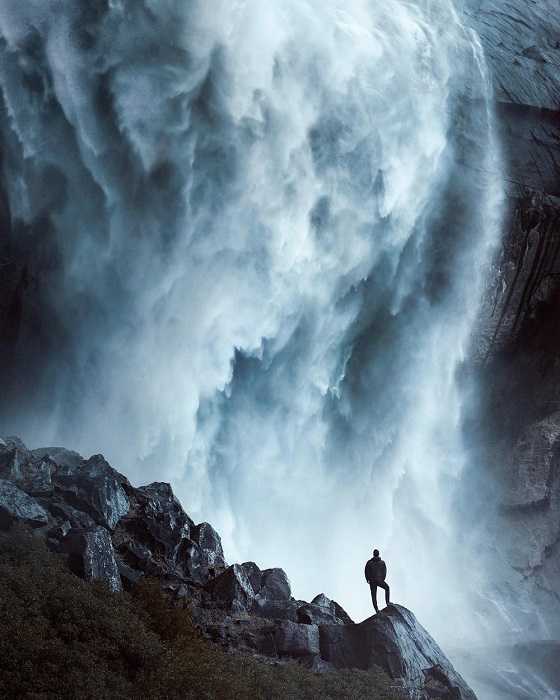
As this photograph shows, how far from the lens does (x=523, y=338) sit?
30281 mm

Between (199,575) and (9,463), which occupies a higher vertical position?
(9,463)

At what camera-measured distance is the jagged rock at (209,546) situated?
15.6 m

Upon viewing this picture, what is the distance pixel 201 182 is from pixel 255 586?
48.7ft

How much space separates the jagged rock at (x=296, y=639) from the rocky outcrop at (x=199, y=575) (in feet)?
0.06

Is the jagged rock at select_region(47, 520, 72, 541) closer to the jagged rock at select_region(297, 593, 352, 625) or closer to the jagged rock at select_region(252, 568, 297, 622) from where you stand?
the jagged rock at select_region(252, 568, 297, 622)

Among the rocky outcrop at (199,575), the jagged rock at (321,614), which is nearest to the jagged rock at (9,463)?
the rocky outcrop at (199,575)

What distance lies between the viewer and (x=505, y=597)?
26516 mm

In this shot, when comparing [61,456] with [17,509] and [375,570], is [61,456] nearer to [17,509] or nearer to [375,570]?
[17,509]

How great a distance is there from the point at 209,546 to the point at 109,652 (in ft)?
23.4

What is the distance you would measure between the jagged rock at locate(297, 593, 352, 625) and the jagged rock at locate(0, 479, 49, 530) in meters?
5.30

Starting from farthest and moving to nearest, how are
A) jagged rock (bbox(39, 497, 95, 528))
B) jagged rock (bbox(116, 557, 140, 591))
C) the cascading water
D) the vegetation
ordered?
the cascading water, jagged rock (bbox(39, 497, 95, 528)), jagged rock (bbox(116, 557, 140, 591)), the vegetation

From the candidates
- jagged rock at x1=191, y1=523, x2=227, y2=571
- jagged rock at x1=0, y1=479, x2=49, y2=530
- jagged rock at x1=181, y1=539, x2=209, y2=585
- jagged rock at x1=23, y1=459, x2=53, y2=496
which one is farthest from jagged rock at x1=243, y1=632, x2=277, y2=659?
jagged rock at x1=23, y1=459, x2=53, y2=496

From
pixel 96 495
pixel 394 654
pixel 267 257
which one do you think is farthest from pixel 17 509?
pixel 267 257

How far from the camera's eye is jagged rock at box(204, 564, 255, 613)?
13.5 m
